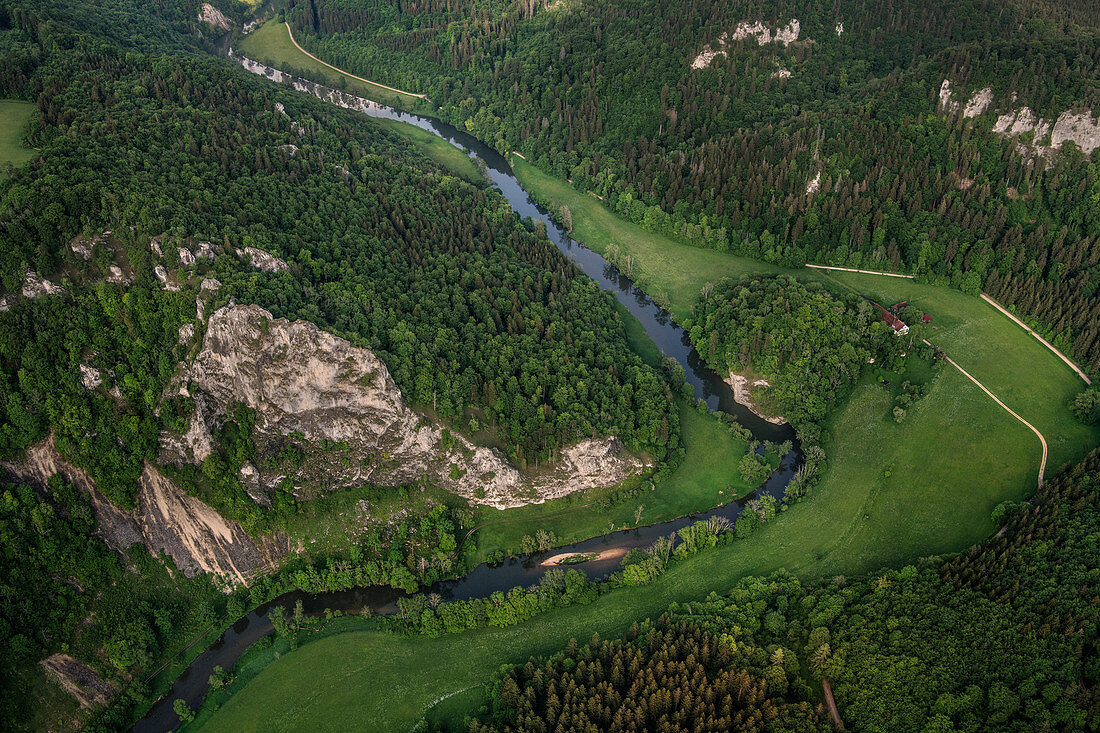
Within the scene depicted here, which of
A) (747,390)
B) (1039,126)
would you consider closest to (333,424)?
(747,390)

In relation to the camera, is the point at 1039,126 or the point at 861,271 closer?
the point at 1039,126

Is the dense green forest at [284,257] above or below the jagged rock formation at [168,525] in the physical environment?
above

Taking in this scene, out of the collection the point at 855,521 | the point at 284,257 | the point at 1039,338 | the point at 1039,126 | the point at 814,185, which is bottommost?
the point at 855,521

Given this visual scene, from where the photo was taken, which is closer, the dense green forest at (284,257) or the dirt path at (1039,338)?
the dense green forest at (284,257)

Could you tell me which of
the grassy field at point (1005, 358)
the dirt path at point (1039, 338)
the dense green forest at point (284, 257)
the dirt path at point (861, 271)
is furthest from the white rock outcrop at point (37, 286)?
the dirt path at point (1039, 338)

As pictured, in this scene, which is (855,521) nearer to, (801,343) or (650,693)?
(801,343)

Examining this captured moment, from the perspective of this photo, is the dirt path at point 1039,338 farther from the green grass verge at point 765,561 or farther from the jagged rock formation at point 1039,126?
the jagged rock formation at point 1039,126

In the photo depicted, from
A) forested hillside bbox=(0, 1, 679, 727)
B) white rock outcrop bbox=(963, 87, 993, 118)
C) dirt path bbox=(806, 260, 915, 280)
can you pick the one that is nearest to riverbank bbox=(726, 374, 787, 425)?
forested hillside bbox=(0, 1, 679, 727)
